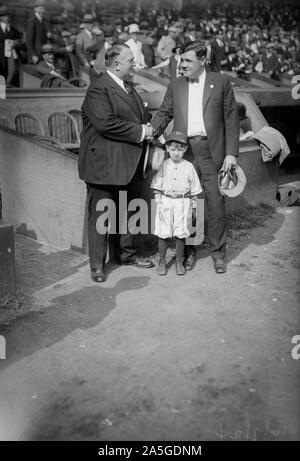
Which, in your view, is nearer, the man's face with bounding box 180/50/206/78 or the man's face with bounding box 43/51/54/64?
the man's face with bounding box 180/50/206/78

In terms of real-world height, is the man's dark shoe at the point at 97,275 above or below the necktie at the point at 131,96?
below

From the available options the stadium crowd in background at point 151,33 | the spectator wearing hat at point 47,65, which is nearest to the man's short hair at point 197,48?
the stadium crowd in background at point 151,33

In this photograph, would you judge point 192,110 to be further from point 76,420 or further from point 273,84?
point 273,84

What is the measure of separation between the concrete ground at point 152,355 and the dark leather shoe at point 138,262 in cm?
8

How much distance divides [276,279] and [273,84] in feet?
32.3

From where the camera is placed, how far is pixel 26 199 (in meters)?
6.54

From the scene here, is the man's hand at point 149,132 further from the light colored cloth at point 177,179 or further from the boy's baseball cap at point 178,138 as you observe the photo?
the light colored cloth at point 177,179

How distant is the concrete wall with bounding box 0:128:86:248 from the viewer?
6.06 meters

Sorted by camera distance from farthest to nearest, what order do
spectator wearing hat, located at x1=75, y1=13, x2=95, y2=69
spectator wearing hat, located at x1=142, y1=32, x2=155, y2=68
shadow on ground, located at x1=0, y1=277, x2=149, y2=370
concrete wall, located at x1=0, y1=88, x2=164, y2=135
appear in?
1. spectator wearing hat, located at x1=142, y1=32, x2=155, y2=68
2. spectator wearing hat, located at x1=75, y1=13, x2=95, y2=69
3. concrete wall, located at x1=0, y1=88, x2=164, y2=135
4. shadow on ground, located at x1=0, y1=277, x2=149, y2=370

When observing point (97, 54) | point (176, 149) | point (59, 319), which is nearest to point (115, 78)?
point (176, 149)

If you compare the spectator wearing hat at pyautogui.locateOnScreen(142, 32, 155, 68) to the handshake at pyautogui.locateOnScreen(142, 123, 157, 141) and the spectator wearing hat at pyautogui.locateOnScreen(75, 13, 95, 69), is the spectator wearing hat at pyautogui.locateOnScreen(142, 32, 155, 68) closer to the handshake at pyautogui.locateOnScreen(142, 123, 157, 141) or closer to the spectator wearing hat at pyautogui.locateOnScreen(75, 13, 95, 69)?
the spectator wearing hat at pyautogui.locateOnScreen(75, 13, 95, 69)

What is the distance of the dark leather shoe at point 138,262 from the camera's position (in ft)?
18.8

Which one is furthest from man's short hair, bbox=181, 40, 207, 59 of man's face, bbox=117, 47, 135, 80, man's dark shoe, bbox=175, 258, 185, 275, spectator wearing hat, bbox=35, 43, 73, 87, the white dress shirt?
spectator wearing hat, bbox=35, 43, 73, 87
